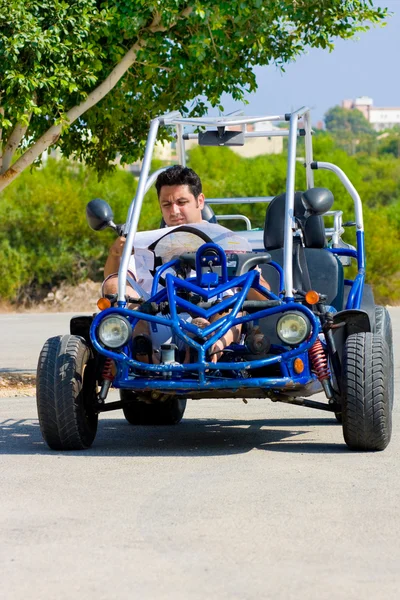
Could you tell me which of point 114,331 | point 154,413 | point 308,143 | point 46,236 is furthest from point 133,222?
point 46,236

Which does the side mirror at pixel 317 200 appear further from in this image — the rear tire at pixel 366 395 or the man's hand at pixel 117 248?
the man's hand at pixel 117 248

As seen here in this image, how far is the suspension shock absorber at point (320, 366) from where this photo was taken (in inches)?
305

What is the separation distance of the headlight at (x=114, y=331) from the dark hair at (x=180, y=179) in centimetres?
150

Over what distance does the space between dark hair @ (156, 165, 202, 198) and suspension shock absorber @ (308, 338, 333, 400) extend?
1.57m

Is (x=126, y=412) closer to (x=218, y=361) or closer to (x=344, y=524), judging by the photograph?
(x=218, y=361)

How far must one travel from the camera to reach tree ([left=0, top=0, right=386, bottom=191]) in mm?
11617

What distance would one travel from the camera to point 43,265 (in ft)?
119

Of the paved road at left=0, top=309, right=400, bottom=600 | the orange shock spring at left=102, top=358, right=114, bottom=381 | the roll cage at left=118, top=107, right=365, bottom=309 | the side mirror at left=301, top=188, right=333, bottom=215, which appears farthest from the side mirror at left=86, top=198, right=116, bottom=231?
the paved road at left=0, top=309, right=400, bottom=600

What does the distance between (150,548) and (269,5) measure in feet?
26.4

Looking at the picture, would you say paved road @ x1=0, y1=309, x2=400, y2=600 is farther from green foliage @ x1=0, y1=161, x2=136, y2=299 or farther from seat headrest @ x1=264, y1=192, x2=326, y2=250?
green foliage @ x1=0, y1=161, x2=136, y2=299

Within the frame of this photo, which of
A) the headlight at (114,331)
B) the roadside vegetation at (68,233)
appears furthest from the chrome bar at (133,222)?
the roadside vegetation at (68,233)

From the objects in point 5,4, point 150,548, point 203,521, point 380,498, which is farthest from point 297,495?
point 5,4

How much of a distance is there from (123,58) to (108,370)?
553 cm

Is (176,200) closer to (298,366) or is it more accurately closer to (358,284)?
(358,284)
